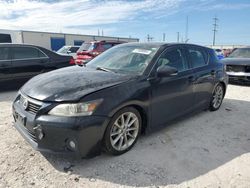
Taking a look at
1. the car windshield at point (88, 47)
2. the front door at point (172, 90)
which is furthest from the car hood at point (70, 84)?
the car windshield at point (88, 47)

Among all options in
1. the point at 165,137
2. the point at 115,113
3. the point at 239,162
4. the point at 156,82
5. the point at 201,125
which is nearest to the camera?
the point at 115,113

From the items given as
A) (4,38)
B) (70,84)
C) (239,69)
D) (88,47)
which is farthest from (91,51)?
(4,38)

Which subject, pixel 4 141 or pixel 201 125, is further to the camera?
pixel 201 125

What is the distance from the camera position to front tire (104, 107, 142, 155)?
3.10 m

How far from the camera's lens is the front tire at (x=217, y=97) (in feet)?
17.9

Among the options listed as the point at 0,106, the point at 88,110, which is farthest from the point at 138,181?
the point at 0,106

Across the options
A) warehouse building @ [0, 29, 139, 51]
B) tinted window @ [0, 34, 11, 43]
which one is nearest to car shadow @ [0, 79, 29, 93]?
tinted window @ [0, 34, 11, 43]

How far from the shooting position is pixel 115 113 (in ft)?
10.1

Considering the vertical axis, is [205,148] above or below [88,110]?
below

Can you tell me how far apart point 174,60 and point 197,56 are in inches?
36.7

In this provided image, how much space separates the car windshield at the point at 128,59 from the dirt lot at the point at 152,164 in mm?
1143

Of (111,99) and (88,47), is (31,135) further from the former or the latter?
(88,47)

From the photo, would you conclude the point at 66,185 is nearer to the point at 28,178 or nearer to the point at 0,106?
the point at 28,178

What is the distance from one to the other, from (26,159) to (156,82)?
2073mm
